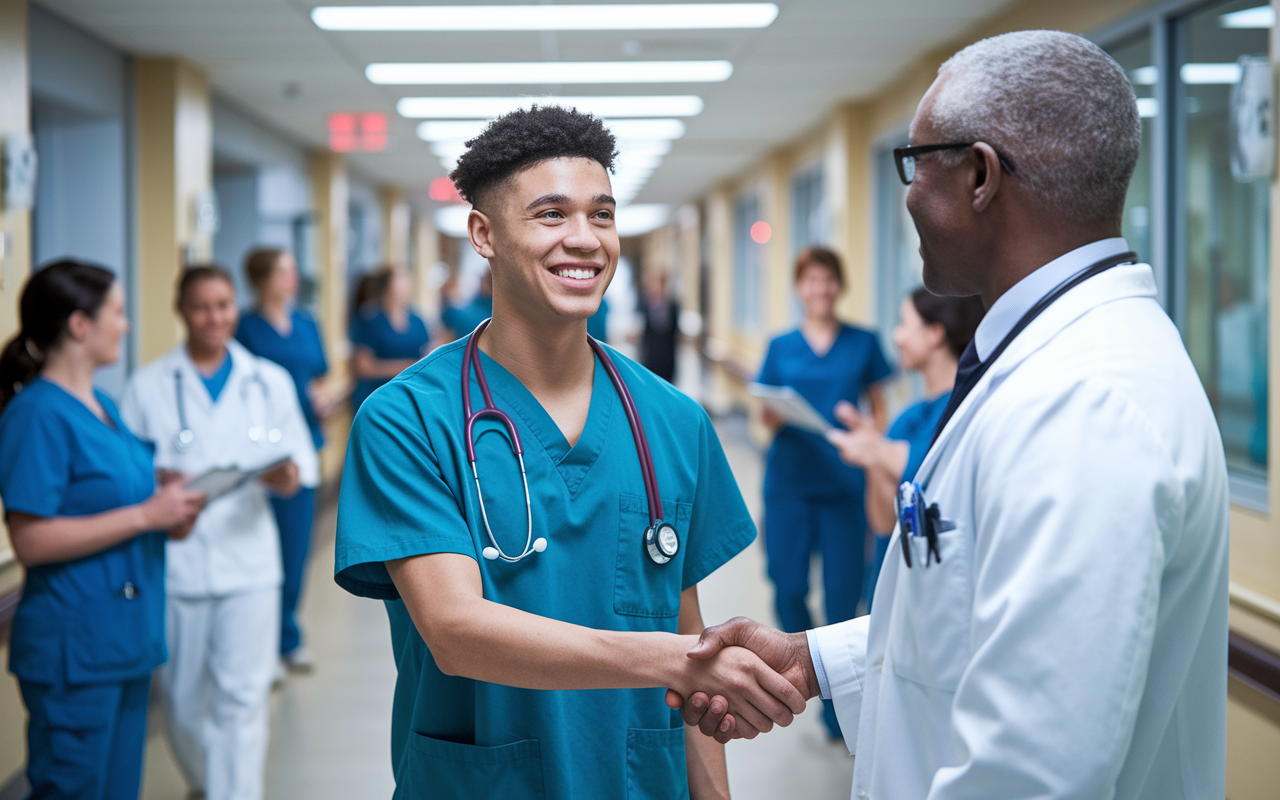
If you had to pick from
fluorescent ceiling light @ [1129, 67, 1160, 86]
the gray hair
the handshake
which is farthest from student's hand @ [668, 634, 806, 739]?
fluorescent ceiling light @ [1129, 67, 1160, 86]

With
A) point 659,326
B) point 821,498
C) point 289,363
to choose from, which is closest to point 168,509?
point 821,498

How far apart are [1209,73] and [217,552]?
328cm

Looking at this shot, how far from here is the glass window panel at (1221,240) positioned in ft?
10.2

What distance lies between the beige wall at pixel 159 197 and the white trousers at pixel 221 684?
2.79 meters

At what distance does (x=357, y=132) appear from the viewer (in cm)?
779

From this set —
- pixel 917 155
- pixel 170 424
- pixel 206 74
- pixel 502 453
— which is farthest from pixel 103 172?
pixel 917 155

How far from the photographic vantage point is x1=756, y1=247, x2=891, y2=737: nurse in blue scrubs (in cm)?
376

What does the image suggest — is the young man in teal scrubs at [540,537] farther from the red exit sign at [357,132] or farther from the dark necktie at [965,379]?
the red exit sign at [357,132]

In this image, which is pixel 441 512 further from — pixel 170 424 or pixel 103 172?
pixel 103 172

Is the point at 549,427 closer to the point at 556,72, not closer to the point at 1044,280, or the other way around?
the point at 1044,280

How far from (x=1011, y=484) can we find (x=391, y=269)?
5882 mm

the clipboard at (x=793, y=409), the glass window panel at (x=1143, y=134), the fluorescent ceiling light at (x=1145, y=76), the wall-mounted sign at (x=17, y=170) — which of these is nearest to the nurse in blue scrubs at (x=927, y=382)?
the clipboard at (x=793, y=409)

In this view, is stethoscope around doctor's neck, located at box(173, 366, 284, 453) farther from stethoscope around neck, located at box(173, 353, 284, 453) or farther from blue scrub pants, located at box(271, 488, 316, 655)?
blue scrub pants, located at box(271, 488, 316, 655)

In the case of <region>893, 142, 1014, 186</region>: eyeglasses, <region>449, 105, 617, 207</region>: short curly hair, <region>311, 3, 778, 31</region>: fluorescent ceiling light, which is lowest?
<region>893, 142, 1014, 186</region>: eyeglasses
